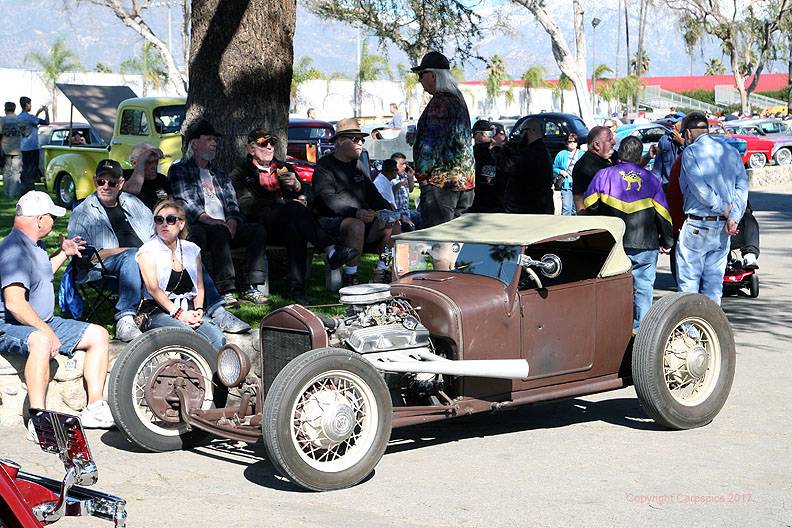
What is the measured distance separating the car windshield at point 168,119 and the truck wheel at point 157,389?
13.2 meters

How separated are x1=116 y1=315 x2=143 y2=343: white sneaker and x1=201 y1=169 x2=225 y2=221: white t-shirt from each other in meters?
2.25

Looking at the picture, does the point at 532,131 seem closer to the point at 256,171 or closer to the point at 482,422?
the point at 256,171

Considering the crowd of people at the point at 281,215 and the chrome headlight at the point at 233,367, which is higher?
the crowd of people at the point at 281,215

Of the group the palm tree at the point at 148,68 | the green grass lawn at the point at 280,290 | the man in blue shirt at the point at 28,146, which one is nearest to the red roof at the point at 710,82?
the palm tree at the point at 148,68

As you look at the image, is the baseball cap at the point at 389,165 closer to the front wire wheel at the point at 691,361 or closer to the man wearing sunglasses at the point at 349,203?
the man wearing sunglasses at the point at 349,203

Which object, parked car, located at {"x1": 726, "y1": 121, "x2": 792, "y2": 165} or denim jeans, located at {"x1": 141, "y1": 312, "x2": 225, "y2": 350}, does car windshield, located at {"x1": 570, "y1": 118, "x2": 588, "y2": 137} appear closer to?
parked car, located at {"x1": 726, "y1": 121, "x2": 792, "y2": 165}

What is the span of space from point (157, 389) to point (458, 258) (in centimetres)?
203

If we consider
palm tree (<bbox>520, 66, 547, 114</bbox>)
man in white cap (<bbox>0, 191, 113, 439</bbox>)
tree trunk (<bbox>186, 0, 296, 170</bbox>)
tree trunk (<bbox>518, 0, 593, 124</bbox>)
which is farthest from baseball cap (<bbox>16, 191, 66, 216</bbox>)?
palm tree (<bbox>520, 66, 547, 114</bbox>)

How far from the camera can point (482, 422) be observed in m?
7.47

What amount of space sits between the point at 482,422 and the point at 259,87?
5262mm

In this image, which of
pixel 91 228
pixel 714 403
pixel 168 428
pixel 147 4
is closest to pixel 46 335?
pixel 168 428

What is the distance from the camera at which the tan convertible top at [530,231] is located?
694 centimetres

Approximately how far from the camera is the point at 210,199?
10.1m

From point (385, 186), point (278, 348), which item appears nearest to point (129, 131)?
point (385, 186)
